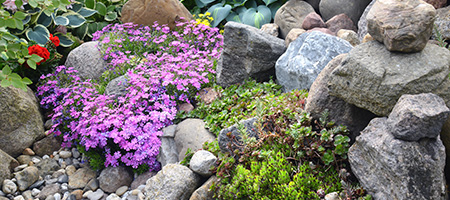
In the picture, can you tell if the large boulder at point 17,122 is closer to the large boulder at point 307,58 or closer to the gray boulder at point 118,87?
the gray boulder at point 118,87

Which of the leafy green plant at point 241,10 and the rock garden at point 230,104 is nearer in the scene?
the rock garden at point 230,104

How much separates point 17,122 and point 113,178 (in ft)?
4.71

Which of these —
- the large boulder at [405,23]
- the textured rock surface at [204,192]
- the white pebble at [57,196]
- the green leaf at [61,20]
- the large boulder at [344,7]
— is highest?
the large boulder at [405,23]

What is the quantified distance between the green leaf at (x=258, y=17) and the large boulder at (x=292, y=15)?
1.68ft

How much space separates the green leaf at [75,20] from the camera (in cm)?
622

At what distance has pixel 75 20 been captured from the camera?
627 centimetres

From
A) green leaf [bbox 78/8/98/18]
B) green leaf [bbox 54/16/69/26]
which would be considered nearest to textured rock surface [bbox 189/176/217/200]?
green leaf [bbox 54/16/69/26]

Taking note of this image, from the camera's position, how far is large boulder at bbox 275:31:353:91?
12.5 ft

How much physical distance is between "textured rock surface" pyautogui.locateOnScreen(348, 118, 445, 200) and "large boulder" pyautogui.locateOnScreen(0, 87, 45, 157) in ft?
12.8

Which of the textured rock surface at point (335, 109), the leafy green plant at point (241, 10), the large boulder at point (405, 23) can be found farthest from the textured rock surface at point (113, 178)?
the leafy green plant at point (241, 10)

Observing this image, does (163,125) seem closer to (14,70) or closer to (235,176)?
(235,176)

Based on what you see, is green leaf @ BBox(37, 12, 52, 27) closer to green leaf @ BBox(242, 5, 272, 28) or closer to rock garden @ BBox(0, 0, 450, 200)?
rock garden @ BBox(0, 0, 450, 200)

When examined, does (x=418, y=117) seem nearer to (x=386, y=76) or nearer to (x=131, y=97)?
(x=386, y=76)

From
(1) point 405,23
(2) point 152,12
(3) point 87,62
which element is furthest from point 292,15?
(1) point 405,23
